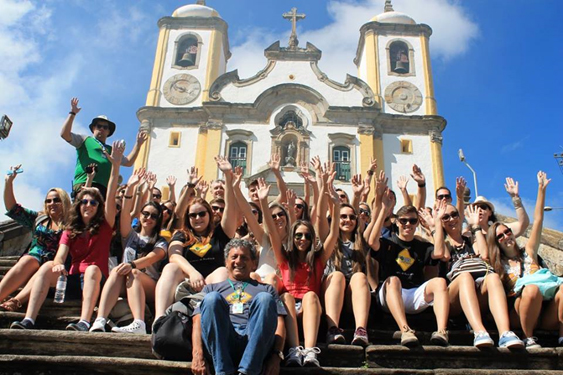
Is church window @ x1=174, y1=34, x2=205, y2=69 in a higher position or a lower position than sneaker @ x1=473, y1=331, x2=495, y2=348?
higher

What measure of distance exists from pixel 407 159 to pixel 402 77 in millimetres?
4920

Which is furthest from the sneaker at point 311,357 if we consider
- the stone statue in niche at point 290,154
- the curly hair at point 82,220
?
the stone statue in niche at point 290,154

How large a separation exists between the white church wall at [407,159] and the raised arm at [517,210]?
51.2 ft

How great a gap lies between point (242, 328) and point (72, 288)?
198 centimetres

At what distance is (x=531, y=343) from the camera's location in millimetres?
3918

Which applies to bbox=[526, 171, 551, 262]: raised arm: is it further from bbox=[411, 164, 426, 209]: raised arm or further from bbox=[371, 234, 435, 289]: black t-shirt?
bbox=[411, 164, 426, 209]: raised arm

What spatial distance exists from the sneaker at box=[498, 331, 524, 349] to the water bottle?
3817 millimetres

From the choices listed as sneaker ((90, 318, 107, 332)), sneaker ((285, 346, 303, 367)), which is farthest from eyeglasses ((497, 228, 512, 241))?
sneaker ((90, 318, 107, 332))

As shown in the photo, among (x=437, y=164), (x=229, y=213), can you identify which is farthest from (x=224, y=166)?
(x=437, y=164)

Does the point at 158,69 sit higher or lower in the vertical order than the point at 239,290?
higher

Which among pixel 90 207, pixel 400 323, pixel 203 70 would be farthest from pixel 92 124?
pixel 203 70

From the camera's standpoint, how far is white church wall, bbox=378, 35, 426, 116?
23.2m

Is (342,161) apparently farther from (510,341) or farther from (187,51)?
(510,341)

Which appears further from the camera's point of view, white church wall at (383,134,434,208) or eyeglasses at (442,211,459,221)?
white church wall at (383,134,434,208)
